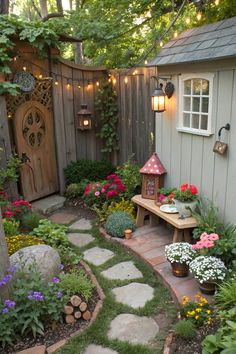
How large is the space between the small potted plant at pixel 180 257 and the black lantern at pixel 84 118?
11.6 feet

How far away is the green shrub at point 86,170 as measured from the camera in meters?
6.40

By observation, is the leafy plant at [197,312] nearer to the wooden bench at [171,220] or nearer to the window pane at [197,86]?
the wooden bench at [171,220]

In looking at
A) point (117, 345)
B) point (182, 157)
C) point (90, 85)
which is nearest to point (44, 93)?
point (90, 85)

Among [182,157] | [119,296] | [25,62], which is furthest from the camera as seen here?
[25,62]

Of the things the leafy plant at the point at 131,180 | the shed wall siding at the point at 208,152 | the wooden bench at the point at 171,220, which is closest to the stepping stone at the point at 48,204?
the leafy plant at the point at 131,180

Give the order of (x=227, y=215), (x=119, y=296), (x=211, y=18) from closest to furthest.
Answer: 1. (x=119, y=296)
2. (x=227, y=215)
3. (x=211, y=18)

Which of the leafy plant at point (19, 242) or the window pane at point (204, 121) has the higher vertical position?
the window pane at point (204, 121)

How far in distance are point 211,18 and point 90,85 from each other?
260cm

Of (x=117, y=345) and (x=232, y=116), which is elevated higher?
(x=232, y=116)

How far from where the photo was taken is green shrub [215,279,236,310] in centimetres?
280

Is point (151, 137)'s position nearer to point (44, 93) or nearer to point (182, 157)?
point (182, 157)

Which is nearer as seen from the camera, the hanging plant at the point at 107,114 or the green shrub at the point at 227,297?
the green shrub at the point at 227,297

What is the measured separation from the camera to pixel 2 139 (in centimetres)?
Answer: 522

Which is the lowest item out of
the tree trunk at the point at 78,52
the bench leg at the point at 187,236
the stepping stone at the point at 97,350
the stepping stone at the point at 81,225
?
the stepping stone at the point at 97,350
